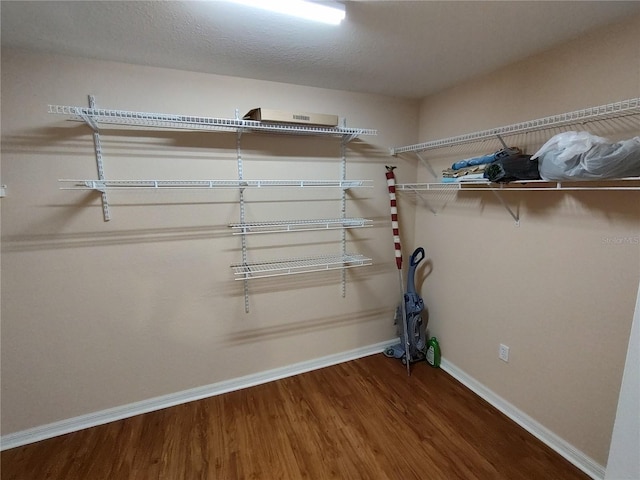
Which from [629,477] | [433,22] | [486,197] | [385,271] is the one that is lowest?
[629,477]

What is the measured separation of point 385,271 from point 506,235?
3.35 feet

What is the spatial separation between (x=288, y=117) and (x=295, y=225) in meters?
0.77

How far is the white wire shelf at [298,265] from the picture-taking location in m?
2.17

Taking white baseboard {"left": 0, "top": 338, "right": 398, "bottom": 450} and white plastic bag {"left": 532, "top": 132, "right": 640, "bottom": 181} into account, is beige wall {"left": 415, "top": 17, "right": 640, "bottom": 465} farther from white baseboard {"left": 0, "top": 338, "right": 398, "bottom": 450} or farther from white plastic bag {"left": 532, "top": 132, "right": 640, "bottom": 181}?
white baseboard {"left": 0, "top": 338, "right": 398, "bottom": 450}

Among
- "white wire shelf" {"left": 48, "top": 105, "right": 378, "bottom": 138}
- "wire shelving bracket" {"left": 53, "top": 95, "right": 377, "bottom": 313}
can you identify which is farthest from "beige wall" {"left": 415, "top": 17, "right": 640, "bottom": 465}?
"white wire shelf" {"left": 48, "top": 105, "right": 378, "bottom": 138}

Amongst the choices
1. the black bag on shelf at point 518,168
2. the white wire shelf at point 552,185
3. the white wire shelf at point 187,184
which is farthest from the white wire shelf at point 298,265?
the black bag on shelf at point 518,168

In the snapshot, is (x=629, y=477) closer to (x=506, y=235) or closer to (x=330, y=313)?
(x=506, y=235)

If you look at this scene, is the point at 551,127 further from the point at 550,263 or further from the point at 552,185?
the point at 550,263

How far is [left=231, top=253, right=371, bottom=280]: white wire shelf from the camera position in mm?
2174

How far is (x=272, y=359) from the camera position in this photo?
2.38 meters

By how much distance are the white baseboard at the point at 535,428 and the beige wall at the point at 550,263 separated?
0.12 ft

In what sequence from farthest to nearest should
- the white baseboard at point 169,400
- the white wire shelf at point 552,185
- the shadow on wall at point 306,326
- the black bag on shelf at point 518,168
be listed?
1. the shadow on wall at point 306,326
2. the white baseboard at point 169,400
3. the black bag on shelf at point 518,168
4. the white wire shelf at point 552,185

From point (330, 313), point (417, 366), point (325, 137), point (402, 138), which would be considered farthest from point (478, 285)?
point (325, 137)

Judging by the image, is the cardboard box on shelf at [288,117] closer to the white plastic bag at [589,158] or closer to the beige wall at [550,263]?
the beige wall at [550,263]
